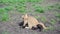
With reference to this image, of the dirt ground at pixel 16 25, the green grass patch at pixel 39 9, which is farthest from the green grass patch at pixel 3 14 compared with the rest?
the green grass patch at pixel 39 9

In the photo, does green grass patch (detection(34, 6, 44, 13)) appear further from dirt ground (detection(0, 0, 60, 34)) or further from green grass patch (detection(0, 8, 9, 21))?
green grass patch (detection(0, 8, 9, 21))

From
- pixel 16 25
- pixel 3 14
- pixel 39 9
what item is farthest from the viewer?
pixel 39 9

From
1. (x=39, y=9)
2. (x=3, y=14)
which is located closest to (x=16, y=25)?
(x=3, y=14)

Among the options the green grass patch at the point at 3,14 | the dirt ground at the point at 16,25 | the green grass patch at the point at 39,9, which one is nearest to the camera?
the dirt ground at the point at 16,25

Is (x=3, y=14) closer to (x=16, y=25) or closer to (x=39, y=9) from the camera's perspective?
(x=16, y=25)

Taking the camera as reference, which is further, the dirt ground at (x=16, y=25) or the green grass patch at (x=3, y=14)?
the green grass patch at (x=3, y=14)

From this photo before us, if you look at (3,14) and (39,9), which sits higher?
(3,14)

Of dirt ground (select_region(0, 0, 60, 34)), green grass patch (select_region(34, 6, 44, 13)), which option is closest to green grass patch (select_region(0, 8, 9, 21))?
dirt ground (select_region(0, 0, 60, 34))

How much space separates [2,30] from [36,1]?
4.67 m

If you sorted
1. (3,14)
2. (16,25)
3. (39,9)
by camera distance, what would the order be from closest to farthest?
(16,25), (3,14), (39,9)

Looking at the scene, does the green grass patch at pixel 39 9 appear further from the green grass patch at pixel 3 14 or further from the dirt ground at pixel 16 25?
the green grass patch at pixel 3 14

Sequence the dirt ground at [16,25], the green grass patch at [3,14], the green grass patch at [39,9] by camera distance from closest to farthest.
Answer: the dirt ground at [16,25]
the green grass patch at [3,14]
the green grass patch at [39,9]

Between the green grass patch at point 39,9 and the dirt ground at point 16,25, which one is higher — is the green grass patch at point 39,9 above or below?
below

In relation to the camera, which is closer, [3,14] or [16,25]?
[16,25]
